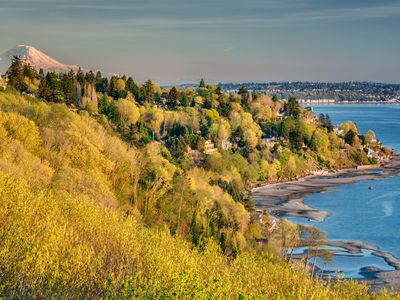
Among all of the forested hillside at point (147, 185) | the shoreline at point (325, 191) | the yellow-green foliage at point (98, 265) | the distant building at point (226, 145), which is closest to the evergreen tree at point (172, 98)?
the forested hillside at point (147, 185)

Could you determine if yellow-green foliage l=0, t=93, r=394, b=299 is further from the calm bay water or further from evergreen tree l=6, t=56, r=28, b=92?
evergreen tree l=6, t=56, r=28, b=92

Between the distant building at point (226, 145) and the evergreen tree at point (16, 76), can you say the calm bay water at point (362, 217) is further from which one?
the evergreen tree at point (16, 76)

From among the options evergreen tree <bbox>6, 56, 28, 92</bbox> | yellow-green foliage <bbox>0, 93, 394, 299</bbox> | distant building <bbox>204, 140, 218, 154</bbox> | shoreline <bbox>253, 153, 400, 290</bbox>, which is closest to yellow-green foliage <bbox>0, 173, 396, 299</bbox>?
yellow-green foliage <bbox>0, 93, 394, 299</bbox>

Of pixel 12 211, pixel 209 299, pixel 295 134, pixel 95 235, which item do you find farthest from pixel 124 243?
pixel 295 134

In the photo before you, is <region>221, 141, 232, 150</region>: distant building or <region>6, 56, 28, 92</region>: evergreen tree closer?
<region>6, 56, 28, 92</region>: evergreen tree

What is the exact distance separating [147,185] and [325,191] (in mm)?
49142

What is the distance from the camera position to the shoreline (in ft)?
181

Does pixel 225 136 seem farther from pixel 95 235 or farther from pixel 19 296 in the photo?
pixel 19 296

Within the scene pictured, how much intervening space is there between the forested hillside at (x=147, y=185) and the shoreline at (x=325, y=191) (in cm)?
492

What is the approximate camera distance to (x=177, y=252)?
30.7 meters

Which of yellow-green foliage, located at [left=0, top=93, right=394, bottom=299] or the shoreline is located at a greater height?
yellow-green foliage, located at [left=0, top=93, right=394, bottom=299]

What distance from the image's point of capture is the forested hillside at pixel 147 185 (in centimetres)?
2306

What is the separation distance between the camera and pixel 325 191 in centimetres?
10556

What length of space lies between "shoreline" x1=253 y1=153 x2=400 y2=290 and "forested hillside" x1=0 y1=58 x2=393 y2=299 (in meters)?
4.92
